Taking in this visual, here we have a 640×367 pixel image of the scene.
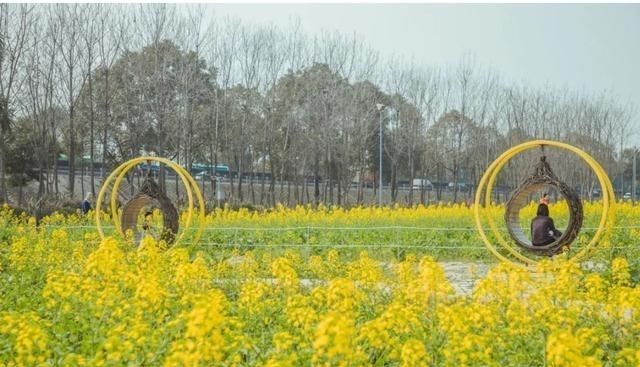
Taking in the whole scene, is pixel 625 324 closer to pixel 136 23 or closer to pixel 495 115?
pixel 136 23

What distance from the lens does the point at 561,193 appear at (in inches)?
387

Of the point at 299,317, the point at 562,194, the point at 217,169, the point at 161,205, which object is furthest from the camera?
the point at 217,169

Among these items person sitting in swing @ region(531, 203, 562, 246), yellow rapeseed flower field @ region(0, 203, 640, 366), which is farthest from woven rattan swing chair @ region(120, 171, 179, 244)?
person sitting in swing @ region(531, 203, 562, 246)

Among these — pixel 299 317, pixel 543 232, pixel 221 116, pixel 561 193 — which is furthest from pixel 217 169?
pixel 299 317

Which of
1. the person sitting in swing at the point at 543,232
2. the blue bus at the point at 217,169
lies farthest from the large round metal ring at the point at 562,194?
the blue bus at the point at 217,169

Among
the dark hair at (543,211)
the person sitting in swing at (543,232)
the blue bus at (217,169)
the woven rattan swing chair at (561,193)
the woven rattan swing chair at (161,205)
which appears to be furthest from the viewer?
the blue bus at (217,169)

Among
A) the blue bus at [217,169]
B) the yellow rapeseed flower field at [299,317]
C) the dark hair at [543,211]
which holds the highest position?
the blue bus at [217,169]

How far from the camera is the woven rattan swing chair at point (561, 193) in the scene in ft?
30.9

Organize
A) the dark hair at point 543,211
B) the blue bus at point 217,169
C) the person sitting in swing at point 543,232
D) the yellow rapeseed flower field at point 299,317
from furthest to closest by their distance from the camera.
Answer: the blue bus at point 217,169
the dark hair at point 543,211
the person sitting in swing at point 543,232
the yellow rapeseed flower field at point 299,317

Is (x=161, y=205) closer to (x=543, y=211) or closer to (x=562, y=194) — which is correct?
(x=543, y=211)

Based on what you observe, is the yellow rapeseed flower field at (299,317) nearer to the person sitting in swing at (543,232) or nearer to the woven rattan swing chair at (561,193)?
the woven rattan swing chair at (561,193)

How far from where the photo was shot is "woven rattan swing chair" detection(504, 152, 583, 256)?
30.9ft

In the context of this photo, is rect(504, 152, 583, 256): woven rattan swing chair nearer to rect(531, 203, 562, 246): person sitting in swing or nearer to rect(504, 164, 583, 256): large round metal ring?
rect(504, 164, 583, 256): large round metal ring

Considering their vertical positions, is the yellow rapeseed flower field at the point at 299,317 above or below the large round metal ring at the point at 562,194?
below
